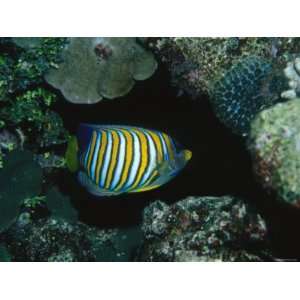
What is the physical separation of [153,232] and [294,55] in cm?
194

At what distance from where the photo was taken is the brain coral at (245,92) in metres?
2.92

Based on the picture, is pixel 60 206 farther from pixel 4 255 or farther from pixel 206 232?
pixel 206 232

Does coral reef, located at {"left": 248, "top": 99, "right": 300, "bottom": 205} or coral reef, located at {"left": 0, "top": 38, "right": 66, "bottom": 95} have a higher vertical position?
coral reef, located at {"left": 0, "top": 38, "right": 66, "bottom": 95}

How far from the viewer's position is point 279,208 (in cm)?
223

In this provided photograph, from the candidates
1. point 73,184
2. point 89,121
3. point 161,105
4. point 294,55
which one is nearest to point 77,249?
point 73,184

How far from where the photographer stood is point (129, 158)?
2545 mm

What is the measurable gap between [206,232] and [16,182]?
2020 millimetres

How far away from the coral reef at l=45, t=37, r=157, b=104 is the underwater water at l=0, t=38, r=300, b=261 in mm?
12

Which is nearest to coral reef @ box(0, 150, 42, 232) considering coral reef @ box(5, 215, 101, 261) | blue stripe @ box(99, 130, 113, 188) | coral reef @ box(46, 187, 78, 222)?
coral reef @ box(5, 215, 101, 261)

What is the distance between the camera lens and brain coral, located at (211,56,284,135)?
2.92 m

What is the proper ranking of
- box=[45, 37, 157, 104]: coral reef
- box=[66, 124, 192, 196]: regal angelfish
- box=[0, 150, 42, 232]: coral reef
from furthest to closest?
box=[0, 150, 42, 232]: coral reef
box=[45, 37, 157, 104]: coral reef
box=[66, 124, 192, 196]: regal angelfish

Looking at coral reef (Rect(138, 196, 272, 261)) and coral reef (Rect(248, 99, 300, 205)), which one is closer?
coral reef (Rect(248, 99, 300, 205))

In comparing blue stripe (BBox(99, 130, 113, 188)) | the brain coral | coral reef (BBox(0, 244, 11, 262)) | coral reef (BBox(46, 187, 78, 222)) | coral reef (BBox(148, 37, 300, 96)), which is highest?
coral reef (BBox(148, 37, 300, 96))

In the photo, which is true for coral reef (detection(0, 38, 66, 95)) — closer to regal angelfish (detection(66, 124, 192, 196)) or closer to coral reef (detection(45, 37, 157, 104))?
coral reef (detection(45, 37, 157, 104))
